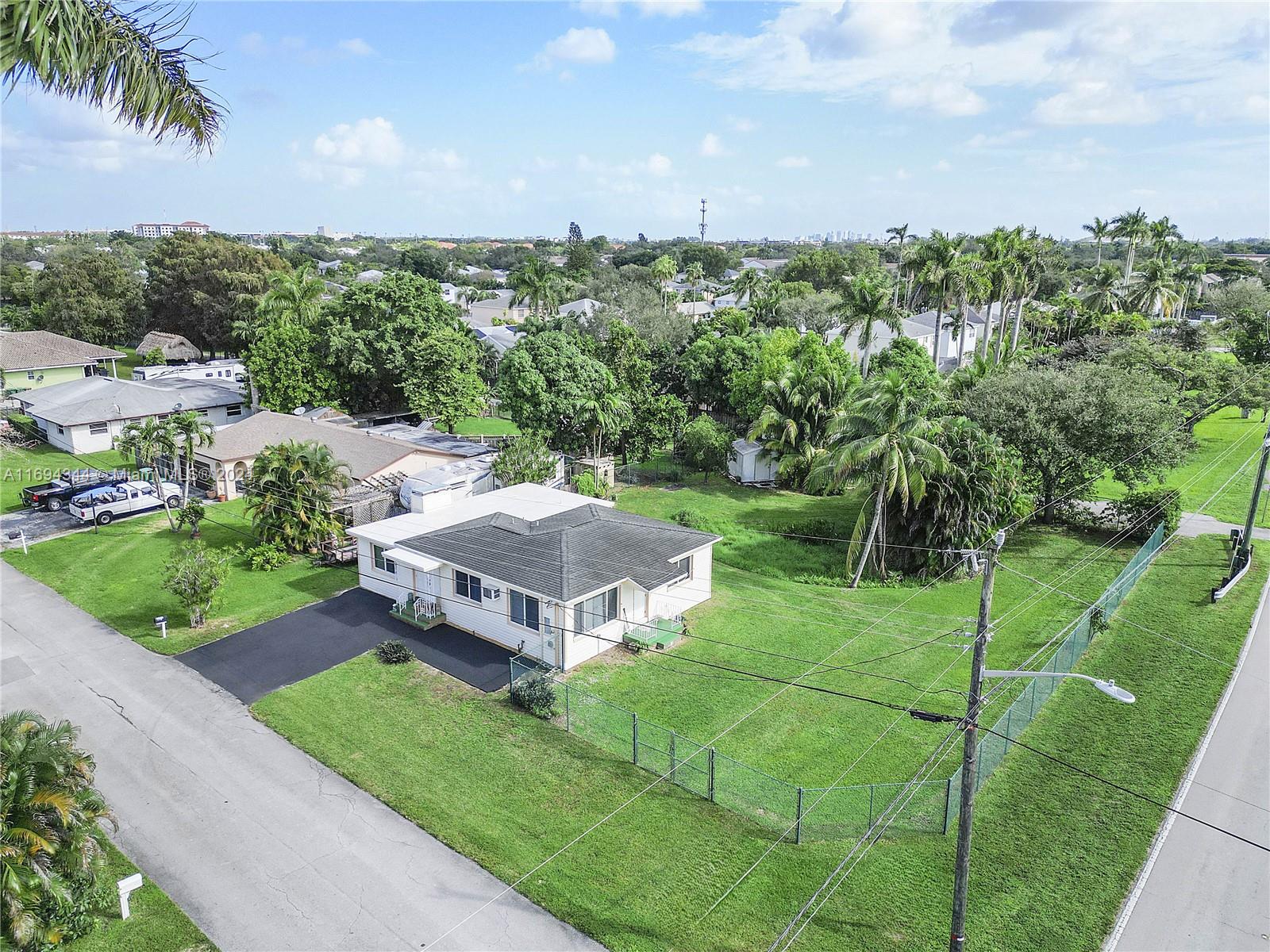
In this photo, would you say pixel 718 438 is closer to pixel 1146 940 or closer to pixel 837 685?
pixel 837 685

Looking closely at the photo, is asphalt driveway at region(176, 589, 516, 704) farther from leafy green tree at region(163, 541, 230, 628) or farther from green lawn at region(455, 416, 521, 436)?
green lawn at region(455, 416, 521, 436)

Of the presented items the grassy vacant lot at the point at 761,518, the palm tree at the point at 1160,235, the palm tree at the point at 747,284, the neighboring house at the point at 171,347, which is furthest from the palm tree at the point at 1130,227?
the neighboring house at the point at 171,347

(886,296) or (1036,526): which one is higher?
(886,296)

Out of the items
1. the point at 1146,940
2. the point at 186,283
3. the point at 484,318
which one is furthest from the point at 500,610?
the point at 484,318

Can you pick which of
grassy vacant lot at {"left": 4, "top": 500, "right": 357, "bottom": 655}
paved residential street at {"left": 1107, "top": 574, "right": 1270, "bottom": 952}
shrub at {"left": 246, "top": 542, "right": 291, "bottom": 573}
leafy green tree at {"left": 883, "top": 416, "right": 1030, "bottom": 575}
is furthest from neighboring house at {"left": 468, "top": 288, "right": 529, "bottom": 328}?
paved residential street at {"left": 1107, "top": 574, "right": 1270, "bottom": 952}

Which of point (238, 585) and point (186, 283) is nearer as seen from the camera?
point (238, 585)

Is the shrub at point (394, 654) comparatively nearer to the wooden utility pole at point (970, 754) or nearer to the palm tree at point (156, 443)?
the wooden utility pole at point (970, 754)

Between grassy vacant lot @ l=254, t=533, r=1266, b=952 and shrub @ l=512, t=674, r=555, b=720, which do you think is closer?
grassy vacant lot @ l=254, t=533, r=1266, b=952
